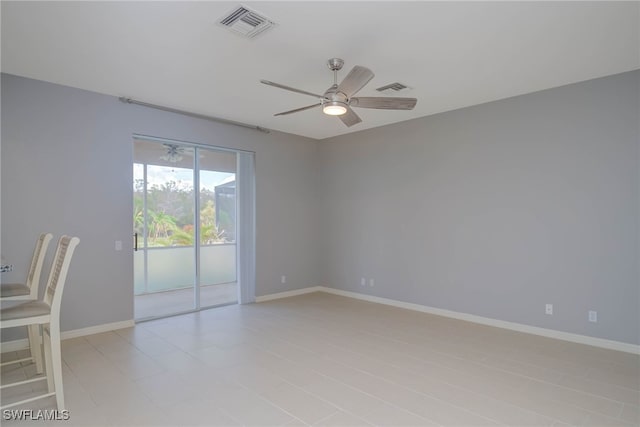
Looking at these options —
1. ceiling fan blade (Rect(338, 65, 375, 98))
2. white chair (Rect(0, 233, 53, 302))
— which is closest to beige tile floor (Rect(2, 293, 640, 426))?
white chair (Rect(0, 233, 53, 302))

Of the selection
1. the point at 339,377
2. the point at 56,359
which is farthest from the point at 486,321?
the point at 56,359

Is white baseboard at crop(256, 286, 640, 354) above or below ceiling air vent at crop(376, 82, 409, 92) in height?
below

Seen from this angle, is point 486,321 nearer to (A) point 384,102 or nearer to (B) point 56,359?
(A) point 384,102

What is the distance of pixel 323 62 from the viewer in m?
3.29

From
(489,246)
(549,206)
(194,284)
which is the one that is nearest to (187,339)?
(194,284)

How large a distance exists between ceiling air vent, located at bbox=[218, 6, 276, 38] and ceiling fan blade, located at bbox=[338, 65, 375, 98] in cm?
68

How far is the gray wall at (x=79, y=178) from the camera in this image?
3.63 meters

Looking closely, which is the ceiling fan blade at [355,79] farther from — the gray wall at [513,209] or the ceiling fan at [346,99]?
the gray wall at [513,209]

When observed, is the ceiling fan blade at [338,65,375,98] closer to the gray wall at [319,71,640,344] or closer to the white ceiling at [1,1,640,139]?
the white ceiling at [1,1,640,139]

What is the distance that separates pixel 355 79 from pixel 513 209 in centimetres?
271

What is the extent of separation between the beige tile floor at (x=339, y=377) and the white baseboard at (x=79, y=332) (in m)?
0.14

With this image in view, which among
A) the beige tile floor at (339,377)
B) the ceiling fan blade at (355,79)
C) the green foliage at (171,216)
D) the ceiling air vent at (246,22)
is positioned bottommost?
the beige tile floor at (339,377)

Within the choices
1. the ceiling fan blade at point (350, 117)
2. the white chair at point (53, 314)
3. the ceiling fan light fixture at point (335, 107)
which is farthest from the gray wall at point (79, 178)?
the ceiling fan light fixture at point (335, 107)

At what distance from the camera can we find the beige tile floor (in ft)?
7.93
